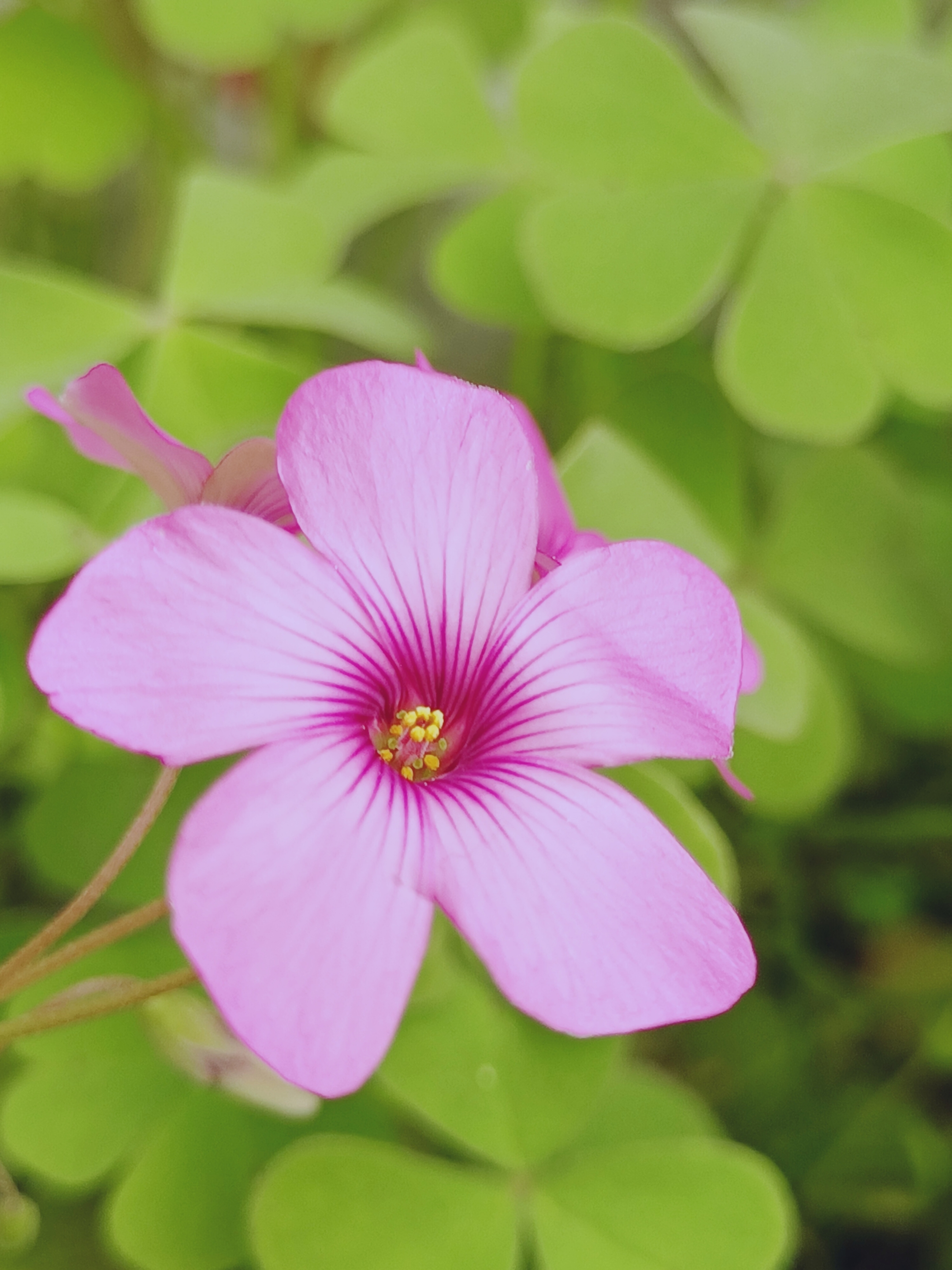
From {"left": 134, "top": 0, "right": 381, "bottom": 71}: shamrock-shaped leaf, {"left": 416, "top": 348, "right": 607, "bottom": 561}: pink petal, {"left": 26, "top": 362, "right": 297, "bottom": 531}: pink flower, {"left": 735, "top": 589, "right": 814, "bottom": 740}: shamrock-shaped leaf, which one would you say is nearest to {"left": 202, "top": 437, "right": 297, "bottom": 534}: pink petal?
{"left": 26, "top": 362, "right": 297, "bottom": 531}: pink flower

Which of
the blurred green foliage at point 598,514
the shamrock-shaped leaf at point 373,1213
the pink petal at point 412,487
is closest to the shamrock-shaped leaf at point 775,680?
the blurred green foliage at point 598,514

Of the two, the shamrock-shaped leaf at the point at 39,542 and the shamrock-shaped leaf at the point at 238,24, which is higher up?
the shamrock-shaped leaf at the point at 238,24

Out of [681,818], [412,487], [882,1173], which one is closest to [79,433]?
[412,487]

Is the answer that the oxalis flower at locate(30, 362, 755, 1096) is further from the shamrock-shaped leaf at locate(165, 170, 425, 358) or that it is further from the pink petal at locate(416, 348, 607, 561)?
the shamrock-shaped leaf at locate(165, 170, 425, 358)

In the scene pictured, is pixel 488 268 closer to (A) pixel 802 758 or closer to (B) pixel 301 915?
(A) pixel 802 758

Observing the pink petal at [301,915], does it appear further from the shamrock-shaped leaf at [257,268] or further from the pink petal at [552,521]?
the shamrock-shaped leaf at [257,268]

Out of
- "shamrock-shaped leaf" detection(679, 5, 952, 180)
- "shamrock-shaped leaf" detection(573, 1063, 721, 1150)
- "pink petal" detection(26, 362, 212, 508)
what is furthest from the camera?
"shamrock-shaped leaf" detection(679, 5, 952, 180)
